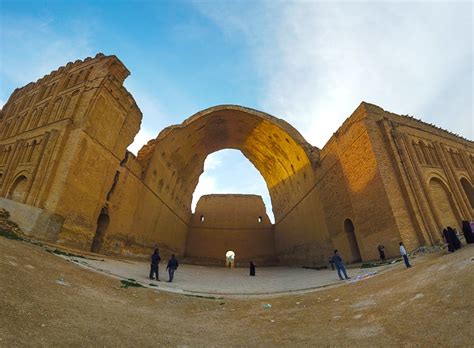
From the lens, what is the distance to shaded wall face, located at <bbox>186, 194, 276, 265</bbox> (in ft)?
95.8

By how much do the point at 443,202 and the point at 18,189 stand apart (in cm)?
2568

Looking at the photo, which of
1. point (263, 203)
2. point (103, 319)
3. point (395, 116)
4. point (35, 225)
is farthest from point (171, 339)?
point (263, 203)

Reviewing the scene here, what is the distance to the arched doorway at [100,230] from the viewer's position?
51.8 ft

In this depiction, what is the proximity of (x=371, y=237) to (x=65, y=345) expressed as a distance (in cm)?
1437

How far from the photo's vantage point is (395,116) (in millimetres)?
16578

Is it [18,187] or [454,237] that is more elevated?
[18,187]

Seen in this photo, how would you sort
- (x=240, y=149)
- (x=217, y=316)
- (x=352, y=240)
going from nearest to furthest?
(x=217, y=316) < (x=352, y=240) < (x=240, y=149)

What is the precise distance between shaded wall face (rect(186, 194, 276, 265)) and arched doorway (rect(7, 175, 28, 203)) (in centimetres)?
1747

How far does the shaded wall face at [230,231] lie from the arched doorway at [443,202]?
1768 centimetres

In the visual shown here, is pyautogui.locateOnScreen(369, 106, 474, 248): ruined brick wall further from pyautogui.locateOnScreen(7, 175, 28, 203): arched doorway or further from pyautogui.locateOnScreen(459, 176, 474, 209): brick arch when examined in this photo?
pyautogui.locateOnScreen(7, 175, 28, 203): arched doorway

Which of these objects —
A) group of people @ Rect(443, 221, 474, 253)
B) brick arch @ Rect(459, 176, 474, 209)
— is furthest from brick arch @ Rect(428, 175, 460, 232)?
group of people @ Rect(443, 221, 474, 253)

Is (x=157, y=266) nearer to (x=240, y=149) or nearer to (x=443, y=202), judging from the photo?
(x=443, y=202)

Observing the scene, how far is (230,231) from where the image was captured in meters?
30.4

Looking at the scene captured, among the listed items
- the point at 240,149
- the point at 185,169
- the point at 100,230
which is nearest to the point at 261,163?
the point at 240,149
